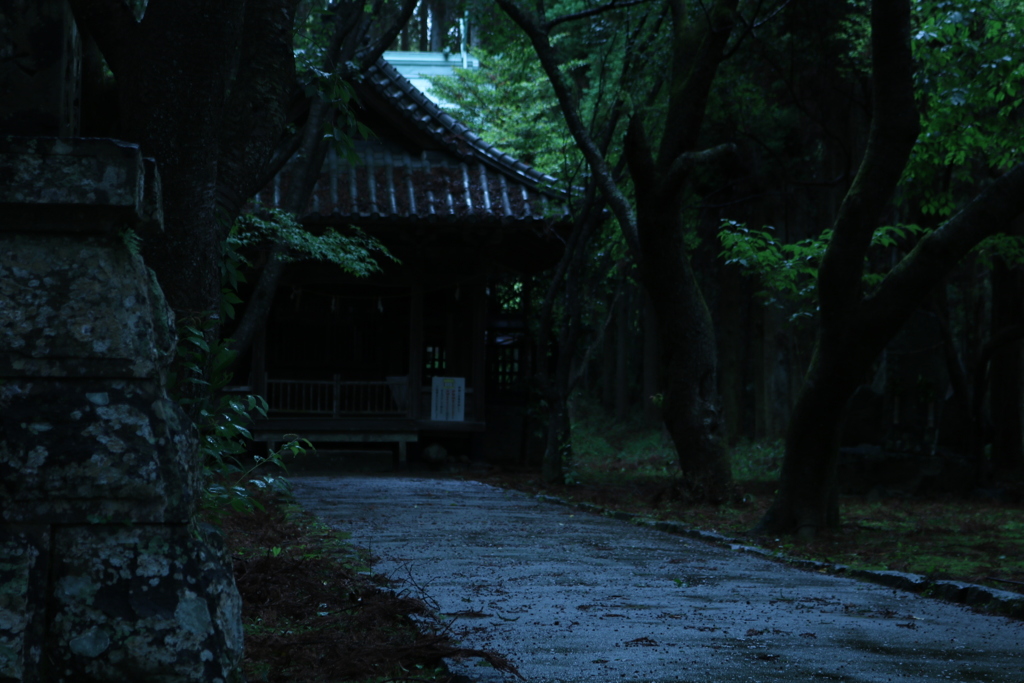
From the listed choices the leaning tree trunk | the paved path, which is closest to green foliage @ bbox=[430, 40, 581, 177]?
the leaning tree trunk

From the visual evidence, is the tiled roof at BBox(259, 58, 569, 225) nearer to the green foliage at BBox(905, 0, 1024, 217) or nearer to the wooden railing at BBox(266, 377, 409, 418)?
the wooden railing at BBox(266, 377, 409, 418)

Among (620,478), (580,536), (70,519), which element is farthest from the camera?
(620,478)

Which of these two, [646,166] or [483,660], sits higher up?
[646,166]

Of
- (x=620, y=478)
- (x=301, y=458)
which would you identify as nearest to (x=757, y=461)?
(x=620, y=478)

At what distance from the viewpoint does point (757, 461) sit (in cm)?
1989

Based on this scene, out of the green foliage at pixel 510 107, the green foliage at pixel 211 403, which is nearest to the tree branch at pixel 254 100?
the green foliage at pixel 211 403

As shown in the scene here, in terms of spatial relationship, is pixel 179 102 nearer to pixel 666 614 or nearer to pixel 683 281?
pixel 666 614

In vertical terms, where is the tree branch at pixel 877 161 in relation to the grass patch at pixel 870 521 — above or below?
above

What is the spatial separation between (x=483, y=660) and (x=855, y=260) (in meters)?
5.70

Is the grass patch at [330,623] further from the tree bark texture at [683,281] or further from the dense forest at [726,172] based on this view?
the tree bark texture at [683,281]

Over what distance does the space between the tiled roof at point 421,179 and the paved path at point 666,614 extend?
A: 7.85 m

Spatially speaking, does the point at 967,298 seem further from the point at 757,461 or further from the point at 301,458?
the point at 301,458

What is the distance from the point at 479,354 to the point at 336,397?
2.66 m

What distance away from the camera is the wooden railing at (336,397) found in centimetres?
1780
